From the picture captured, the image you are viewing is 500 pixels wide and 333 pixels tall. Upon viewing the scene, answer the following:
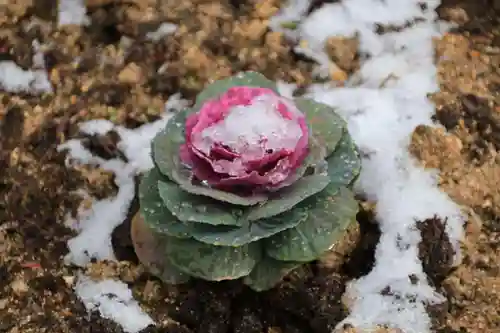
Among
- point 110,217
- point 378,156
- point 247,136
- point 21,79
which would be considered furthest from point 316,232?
point 21,79

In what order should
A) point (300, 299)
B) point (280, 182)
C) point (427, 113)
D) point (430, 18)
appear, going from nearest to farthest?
point (280, 182), point (300, 299), point (427, 113), point (430, 18)

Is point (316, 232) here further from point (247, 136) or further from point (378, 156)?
point (378, 156)

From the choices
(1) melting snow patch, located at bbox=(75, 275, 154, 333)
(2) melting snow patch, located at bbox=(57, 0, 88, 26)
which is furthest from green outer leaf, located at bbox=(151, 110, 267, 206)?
(2) melting snow patch, located at bbox=(57, 0, 88, 26)

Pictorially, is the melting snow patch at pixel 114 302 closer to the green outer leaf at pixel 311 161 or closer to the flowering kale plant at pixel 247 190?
the flowering kale plant at pixel 247 190

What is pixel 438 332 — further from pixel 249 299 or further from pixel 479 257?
pixel 249 299

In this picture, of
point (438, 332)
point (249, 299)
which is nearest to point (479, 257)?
point (438, 332)

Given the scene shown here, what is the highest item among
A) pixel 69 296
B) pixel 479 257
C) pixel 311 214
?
pixel 311 214
